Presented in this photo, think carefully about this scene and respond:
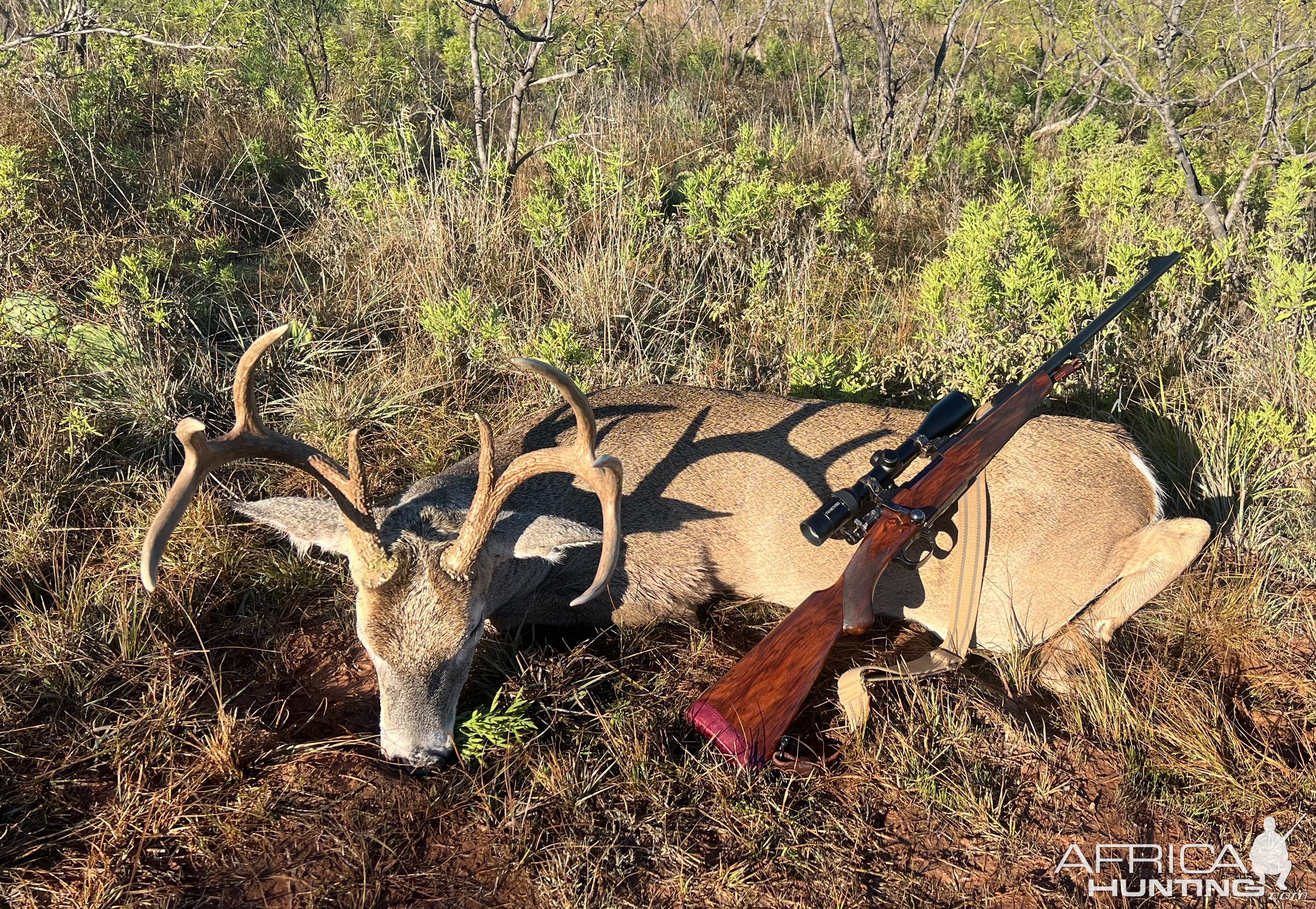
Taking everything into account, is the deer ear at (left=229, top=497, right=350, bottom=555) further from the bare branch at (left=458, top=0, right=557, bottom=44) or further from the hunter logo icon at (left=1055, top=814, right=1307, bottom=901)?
the bare branch at (left=458, top=0, right=557, bottom=44)

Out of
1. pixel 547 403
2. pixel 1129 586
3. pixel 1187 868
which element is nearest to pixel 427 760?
pixel 547 403

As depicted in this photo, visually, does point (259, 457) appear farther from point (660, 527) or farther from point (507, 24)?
point (507, 24)

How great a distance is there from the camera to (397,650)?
3064 mm

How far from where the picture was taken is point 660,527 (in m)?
3.96

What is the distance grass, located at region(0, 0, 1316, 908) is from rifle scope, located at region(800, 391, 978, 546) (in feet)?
2.67

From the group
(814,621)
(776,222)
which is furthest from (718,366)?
(814,621)

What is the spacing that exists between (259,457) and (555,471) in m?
0.95

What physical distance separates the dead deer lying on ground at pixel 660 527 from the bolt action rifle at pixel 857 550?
1.07ft

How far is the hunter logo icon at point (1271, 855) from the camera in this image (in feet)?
9.57

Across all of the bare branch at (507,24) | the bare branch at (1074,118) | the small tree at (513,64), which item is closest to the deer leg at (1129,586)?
the small tree at (513,64)

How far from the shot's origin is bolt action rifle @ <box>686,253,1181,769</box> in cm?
315

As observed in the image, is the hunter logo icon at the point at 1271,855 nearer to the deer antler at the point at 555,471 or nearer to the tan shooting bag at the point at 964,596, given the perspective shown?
the tan shooting bag at the point at 964,596

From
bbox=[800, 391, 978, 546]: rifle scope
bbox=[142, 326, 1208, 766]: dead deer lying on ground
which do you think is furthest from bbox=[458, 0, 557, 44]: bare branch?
bbox=[800, 391, 978, 546]: rifle scope

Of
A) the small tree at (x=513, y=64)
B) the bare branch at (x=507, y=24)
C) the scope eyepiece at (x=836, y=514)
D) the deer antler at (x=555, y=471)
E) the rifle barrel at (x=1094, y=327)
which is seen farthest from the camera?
the small tree at (x=513, y=64)
